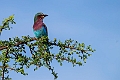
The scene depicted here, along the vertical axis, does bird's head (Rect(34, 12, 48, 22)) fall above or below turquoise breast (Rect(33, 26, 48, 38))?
above

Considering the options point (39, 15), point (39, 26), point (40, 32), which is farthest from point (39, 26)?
point (39, 15)

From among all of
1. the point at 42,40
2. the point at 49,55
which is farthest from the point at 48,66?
the point at 42,40

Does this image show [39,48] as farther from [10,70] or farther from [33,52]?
[10,70]

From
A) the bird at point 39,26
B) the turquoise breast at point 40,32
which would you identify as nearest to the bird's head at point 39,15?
the bird at point 39,26

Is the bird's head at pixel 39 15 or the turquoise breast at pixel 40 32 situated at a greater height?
the bird's head at pixel 39 15

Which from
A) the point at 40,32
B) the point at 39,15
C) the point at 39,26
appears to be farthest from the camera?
the point at 39,26

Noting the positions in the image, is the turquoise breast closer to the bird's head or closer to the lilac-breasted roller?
the lilac-breasted roller

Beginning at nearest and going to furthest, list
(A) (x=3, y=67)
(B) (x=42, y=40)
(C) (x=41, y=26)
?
1. (A) (x=3, y=67)
2. (B) (x=42, y=40)
3. (C) (x=41, y=26)

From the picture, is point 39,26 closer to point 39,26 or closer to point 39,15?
point 39,26

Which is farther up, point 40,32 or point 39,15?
point 39,15

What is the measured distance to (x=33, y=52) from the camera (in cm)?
475

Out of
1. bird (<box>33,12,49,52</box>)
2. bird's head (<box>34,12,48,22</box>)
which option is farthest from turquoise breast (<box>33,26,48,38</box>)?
bird's head (<box>34,12,48,22</box>)

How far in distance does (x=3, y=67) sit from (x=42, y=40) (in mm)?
754

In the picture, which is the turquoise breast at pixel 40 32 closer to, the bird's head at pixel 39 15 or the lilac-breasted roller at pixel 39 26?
the lilac-breasted roller at pixel 39 26
